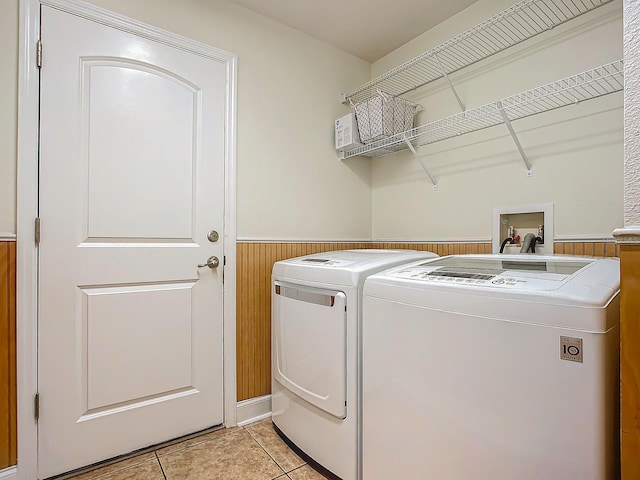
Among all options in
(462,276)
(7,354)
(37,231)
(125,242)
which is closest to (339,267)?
(462,276)

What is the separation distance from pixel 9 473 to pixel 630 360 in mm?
2108

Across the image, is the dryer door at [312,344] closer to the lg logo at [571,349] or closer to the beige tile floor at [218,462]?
the beige tile floor at [218,462]

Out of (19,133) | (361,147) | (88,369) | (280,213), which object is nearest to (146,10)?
(19,133)

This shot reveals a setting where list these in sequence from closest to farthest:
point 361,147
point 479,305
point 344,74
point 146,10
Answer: point 479,305 < point 146,10 < point 361,147 < point 344,74

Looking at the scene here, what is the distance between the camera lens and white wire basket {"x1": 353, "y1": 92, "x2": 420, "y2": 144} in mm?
2010

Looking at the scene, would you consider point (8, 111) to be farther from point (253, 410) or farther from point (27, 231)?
point (253, 410)

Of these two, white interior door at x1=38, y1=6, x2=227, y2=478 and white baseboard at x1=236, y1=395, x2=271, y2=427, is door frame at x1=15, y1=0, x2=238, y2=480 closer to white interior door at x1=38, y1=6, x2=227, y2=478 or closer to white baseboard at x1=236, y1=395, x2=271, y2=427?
white interior door at x1=38, y1=6, x2=227, y2=478

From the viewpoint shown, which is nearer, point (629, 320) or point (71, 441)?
point (629, 320)

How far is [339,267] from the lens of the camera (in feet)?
4.71

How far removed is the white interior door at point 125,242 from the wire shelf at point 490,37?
120 cm

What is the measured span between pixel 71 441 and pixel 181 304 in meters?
0.72

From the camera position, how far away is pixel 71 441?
1484mm

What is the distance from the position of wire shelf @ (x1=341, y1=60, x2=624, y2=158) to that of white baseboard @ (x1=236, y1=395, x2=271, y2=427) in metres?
1.67

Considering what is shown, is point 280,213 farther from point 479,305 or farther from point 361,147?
point 479,305
